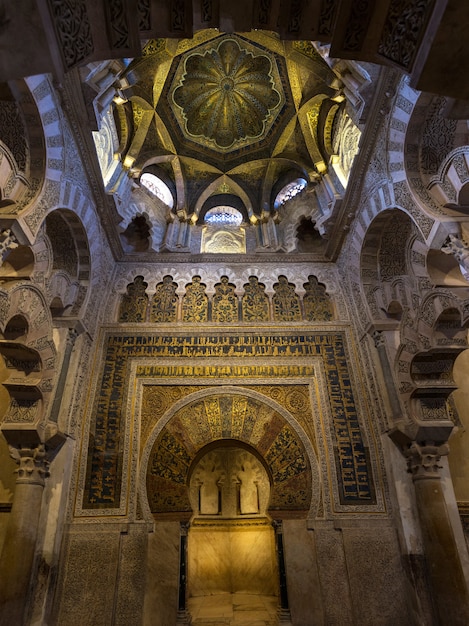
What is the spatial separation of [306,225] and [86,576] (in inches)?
290

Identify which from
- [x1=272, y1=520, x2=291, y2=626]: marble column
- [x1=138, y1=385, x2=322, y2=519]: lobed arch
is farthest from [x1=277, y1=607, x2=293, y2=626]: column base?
[x1=138, y1=385, x2=322, y2=519]: lobed arch

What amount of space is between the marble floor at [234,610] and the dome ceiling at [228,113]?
7748 mm

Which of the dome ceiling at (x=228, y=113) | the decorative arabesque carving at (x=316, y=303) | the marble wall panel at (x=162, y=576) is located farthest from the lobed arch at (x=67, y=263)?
the decorative arabesque carving at (x=316, y=303)

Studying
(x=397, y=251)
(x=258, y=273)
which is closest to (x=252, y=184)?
(x=258, y=273)

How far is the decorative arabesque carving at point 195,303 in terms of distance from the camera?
7715 mm

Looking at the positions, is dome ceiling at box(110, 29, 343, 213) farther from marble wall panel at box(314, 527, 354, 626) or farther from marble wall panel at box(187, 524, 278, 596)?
marble wall panel at box(187, 524, 278, 596)

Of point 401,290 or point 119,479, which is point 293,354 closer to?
point 401,290

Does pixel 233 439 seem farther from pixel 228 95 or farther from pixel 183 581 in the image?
pixel 228 95

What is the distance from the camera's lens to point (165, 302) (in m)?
7.88

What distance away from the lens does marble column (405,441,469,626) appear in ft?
16.8

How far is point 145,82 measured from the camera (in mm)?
7840

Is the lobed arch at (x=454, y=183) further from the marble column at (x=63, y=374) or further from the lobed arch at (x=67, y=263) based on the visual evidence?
the marble column at (x=63, y=374)

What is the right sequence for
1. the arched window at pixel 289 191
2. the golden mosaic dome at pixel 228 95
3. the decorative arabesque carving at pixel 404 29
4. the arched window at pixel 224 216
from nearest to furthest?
the decorative arabesque carving at pixel 404 29, the golden mosaic dome at pixel 228 95, the arched window at pixel 289 191, the arched window at pixel 224 216

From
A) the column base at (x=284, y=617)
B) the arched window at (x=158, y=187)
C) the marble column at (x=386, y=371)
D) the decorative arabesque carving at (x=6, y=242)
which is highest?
the arched window at (x=158, y=187)
